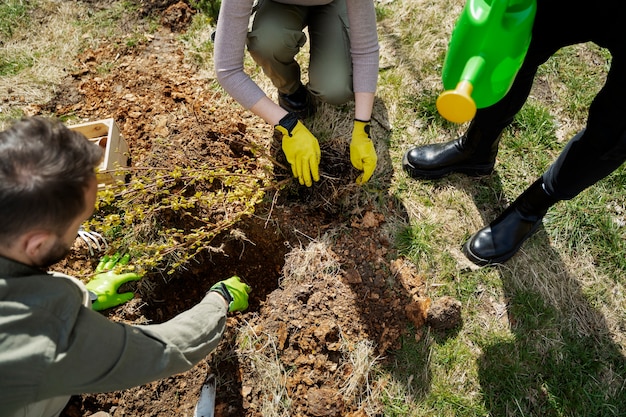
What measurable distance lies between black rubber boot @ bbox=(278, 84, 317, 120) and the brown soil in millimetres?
168

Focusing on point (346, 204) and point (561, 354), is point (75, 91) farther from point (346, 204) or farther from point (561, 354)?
point (561, 354)

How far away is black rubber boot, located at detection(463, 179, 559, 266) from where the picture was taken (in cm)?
192

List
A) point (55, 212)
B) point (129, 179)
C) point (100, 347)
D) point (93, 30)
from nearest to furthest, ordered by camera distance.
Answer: point (55, 212) → point (100, 347) → point (129, 179) → point (93, 30)

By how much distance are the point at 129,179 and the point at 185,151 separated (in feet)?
1.14

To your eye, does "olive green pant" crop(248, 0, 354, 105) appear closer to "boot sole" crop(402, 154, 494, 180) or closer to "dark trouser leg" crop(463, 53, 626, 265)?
"boot sole" crop(402, 154, 494, 180)

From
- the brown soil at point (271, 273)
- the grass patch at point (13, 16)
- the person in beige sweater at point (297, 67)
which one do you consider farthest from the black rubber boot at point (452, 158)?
the grass patch at point (13, 16)

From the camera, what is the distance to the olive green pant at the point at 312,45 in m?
2.05

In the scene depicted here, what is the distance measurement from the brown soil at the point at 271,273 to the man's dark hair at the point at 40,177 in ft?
3.28

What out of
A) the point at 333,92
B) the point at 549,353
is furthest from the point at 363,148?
the point at 549,353

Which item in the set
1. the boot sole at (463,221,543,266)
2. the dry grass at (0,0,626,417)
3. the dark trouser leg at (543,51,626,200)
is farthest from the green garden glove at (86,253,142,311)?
the dark trouser leg at (543,51,626,200)

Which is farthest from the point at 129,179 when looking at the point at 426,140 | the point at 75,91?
the point at 426,140

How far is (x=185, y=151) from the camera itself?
7.29 feet

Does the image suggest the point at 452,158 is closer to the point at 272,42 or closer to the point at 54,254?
the point at 272,42

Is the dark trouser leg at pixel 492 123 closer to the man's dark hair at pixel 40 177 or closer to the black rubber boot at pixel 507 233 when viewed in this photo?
the black rubber boot at pixel 507 233
